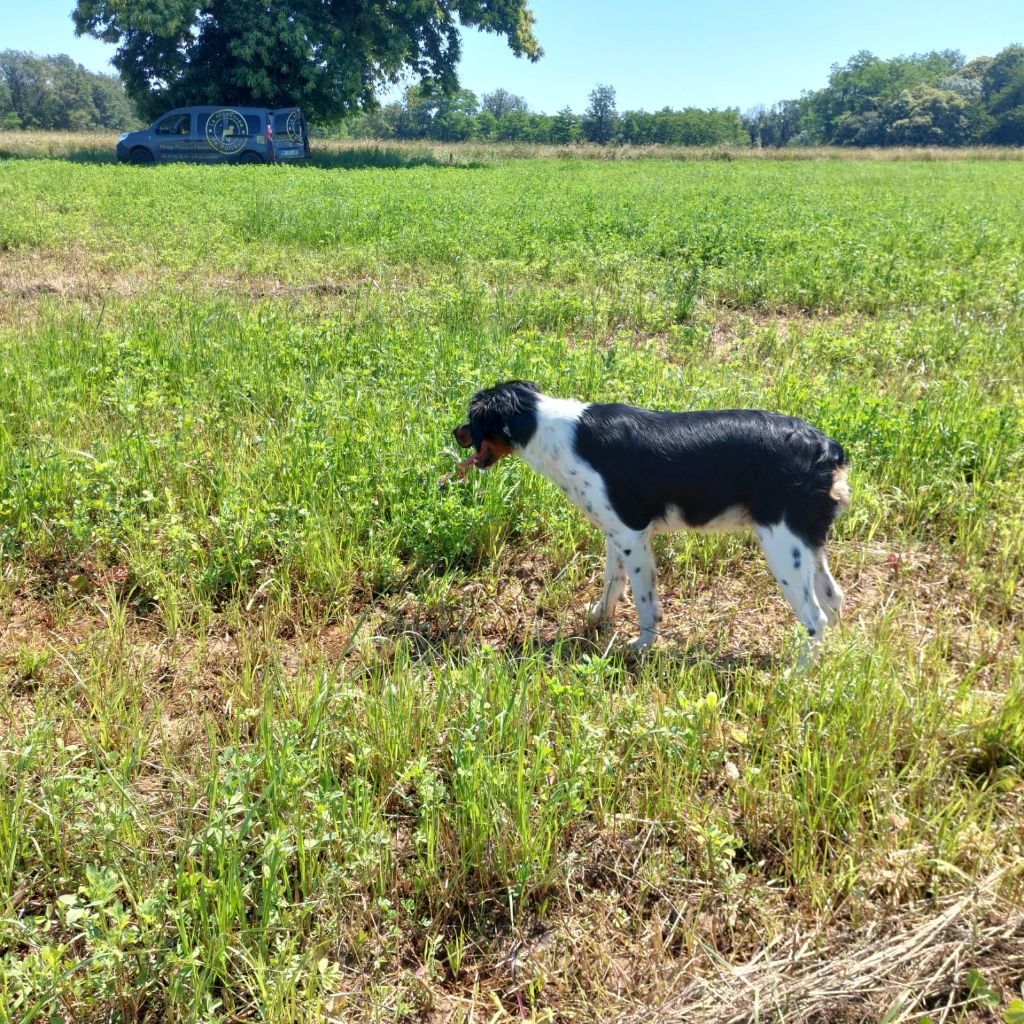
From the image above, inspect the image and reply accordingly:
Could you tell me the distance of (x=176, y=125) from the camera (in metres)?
28.3

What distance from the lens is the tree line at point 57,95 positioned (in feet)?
289

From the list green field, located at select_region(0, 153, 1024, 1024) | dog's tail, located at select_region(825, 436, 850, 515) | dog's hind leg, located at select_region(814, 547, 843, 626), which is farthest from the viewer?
dog's hind leg, located at select_region(814, 547, 843, 626)

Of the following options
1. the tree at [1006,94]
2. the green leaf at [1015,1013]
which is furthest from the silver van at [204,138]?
the tree at [1006,94]

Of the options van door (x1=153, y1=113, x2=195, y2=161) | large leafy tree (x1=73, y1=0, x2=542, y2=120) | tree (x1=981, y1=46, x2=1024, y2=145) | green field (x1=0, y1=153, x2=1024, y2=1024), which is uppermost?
tree (x1=981, y1=46, x2=1024, y2=145)

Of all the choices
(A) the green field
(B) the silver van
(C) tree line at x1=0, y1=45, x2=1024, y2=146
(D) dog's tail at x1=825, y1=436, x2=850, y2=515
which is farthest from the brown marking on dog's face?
(C) tree line at x1=0, y1=45, x2=1024, y2=146

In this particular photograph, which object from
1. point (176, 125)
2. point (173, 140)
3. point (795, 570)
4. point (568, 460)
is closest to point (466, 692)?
point (568, 460)

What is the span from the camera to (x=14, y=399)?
17.6 ft

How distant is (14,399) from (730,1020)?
5430 mm

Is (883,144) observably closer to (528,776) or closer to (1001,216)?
(1001,216)

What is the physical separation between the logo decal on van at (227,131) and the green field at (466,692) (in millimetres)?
23136

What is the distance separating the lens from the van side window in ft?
92.4

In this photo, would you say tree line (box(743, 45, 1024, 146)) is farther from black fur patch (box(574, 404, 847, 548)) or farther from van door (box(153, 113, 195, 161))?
black fur patch (box(574, 404, 847, 548))

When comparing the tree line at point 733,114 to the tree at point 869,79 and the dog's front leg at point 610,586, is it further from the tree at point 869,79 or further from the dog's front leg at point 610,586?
the dog's front leg at point 610,586

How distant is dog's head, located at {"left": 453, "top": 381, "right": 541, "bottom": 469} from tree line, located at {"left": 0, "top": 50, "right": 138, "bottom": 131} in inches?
3714
